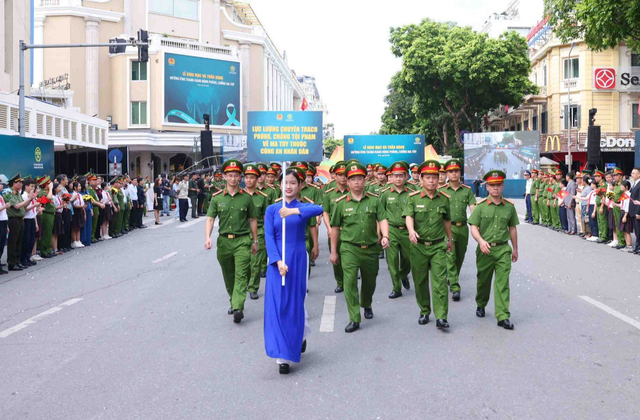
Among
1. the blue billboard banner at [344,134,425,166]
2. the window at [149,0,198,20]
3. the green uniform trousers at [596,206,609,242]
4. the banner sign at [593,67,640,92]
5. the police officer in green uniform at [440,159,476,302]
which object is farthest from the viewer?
the window at [149,0,198,20]

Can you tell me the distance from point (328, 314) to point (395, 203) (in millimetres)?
2553

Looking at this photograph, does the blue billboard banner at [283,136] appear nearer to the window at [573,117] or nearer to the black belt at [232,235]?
the black belt at [232,235]

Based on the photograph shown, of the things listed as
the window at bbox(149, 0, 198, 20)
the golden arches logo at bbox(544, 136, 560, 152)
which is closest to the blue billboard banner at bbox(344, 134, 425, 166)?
the golden arches logo at bbox(544, 136, 560, 152)

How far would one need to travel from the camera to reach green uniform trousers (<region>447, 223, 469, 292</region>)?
28.9ft

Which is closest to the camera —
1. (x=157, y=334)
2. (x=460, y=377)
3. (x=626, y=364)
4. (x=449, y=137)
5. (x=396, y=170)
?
(x=460, y=377)

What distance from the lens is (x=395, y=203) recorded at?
984 centimetres

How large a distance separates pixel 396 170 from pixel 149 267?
5.43 meters

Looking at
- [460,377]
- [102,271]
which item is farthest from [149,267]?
[460,377]

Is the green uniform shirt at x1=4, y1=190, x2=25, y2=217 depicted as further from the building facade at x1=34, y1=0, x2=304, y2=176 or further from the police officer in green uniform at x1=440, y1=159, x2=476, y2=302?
the building facade at x1=34, y1=0, x2=304, y2=176

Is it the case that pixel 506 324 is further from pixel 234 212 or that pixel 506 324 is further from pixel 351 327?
pixel 234 212

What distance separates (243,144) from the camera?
49.3 meters

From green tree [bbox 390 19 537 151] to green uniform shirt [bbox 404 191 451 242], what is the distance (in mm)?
35946

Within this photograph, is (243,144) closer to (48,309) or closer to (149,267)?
(149,267)

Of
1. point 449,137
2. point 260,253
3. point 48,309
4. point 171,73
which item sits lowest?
point 48,309
